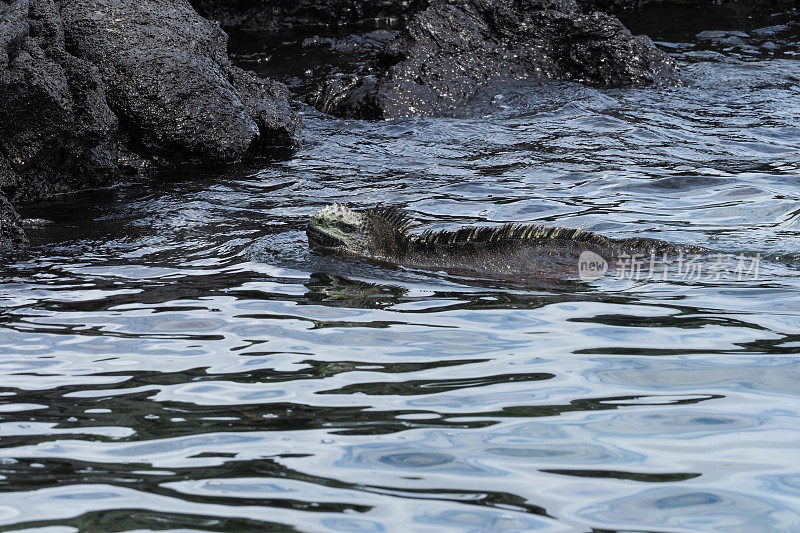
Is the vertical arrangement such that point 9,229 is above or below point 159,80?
below

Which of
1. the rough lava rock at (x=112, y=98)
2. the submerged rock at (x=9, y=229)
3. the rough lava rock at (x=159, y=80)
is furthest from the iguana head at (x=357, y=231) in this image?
the rough lava rock at (x=159, y=80)

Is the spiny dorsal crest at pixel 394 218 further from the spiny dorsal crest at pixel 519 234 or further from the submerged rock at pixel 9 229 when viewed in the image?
the submerged rock at pixel 9 229

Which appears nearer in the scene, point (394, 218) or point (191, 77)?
point (394, 218)

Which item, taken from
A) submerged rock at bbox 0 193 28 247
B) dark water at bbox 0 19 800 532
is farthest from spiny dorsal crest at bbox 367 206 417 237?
submerged rock at bbox 0 193 28 247

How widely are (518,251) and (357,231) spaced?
4.79ft

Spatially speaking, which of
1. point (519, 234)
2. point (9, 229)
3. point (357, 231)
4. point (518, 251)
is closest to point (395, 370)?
point (518, 251)

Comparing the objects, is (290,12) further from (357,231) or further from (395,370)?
(395,370)

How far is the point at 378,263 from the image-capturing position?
26.7 ft

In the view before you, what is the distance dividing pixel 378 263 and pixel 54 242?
9.54 feet

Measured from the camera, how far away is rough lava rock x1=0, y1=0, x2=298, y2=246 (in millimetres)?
10375

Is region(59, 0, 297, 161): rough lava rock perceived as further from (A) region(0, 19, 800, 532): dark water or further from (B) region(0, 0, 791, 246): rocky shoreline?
(A) region(0, 19, 800, 532): dark water

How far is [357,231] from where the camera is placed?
8.30 m

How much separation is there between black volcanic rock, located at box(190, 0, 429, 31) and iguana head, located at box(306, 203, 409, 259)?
462 inches

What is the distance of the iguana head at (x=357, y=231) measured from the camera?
826cm
